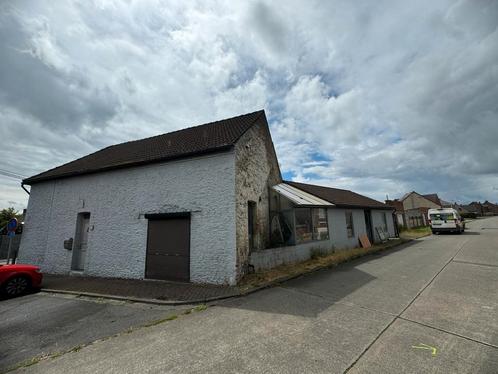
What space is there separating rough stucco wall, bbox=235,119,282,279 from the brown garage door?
1982mm

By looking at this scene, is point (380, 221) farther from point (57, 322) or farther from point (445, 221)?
point (57, 322)

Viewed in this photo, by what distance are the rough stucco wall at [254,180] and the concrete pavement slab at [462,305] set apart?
4.91 m

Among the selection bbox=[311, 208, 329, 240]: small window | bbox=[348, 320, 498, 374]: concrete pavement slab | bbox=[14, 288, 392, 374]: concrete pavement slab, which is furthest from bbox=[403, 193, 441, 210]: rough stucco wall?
bbox=[14, 288, 392, 374]: concrete pavement slab

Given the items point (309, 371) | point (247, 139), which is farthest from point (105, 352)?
point (247, 139)

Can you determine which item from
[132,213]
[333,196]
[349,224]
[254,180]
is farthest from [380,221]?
[132,213]

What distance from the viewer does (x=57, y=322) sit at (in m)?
5.08

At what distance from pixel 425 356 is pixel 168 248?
764 cm

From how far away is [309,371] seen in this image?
9.57ft

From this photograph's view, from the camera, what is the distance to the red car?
7176 mm

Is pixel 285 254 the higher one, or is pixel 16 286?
pixel 285 254

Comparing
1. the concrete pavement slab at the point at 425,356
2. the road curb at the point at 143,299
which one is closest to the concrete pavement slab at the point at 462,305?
the concrete pavement slab at the point at 425,356

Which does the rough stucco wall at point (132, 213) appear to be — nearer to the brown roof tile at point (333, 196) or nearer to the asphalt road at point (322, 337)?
the asphalt road at point (322, 337)

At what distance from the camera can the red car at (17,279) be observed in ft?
23.5

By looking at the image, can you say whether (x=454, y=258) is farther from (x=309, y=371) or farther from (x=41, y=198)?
(x=41, y=198)
